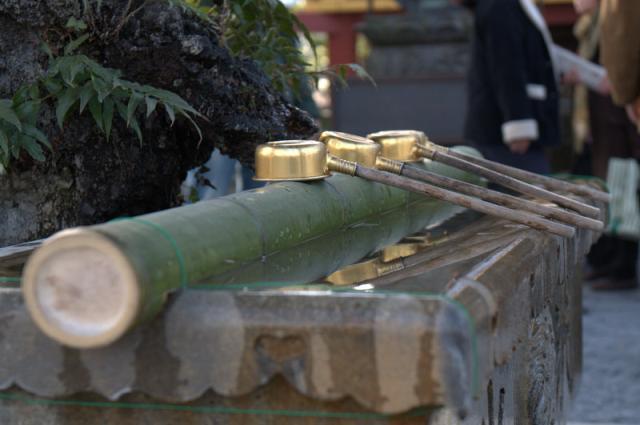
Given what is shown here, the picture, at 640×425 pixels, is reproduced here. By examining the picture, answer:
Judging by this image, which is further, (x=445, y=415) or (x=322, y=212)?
(x=322, y=212)

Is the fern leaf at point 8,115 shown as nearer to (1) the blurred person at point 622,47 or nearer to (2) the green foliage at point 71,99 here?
(2) the green foliage at point 71,99

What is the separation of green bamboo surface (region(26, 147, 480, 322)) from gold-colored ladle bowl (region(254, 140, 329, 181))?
26mm

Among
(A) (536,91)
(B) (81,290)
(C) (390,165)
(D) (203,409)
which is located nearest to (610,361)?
(A) (536,91)

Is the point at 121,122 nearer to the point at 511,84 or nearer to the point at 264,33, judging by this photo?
the point at 264,33

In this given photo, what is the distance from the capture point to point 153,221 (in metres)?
1.31

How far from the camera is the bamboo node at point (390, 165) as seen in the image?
6.88 ft

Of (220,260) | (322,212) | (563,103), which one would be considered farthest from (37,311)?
(563,103)

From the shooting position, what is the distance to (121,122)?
2.18 meters

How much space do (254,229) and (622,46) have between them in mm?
2567

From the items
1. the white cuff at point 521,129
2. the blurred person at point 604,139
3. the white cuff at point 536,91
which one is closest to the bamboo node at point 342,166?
the white cuff at point 521,129

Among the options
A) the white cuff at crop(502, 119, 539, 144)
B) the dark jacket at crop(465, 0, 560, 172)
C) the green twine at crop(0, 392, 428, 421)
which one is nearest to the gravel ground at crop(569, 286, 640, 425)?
the dark jacket at crop(465, 0, 560, 172)

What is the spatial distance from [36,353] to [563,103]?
24.6ft

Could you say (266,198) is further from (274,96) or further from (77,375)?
(274,96)

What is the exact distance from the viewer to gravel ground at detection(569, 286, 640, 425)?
3580 millimetres
